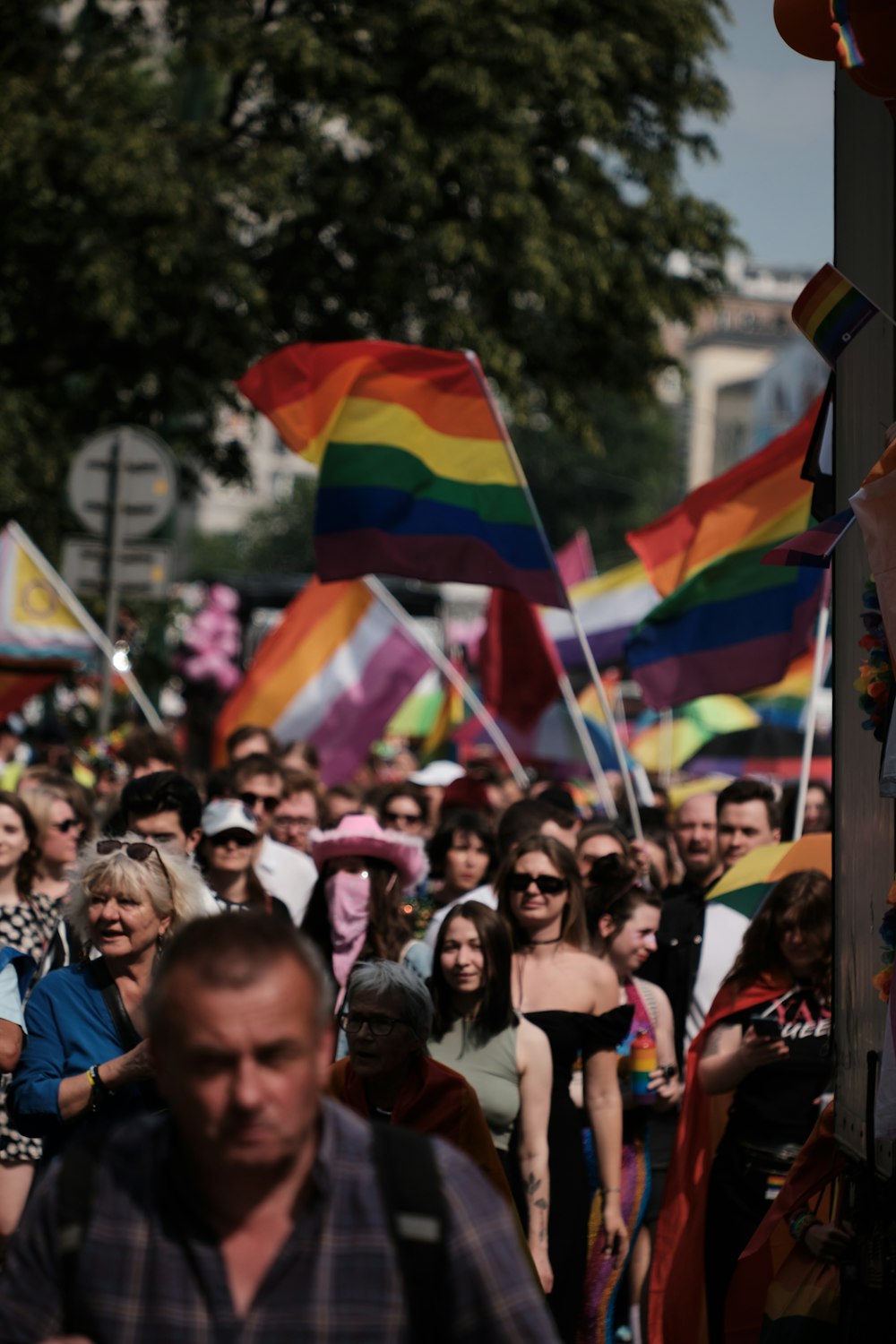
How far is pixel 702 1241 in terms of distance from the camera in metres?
6.06

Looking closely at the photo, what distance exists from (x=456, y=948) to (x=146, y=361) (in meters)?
12.9

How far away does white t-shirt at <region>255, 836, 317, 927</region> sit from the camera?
7848 mm

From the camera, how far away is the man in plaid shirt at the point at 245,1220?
2305mm

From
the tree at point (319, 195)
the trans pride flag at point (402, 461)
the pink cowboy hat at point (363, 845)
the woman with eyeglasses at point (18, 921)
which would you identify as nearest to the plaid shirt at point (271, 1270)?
the woman with eyeglasses at point (18, 921)

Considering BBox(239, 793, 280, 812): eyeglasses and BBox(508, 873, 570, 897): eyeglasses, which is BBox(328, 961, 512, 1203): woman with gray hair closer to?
BBox(508, 873, 570, 897): eyeglasses

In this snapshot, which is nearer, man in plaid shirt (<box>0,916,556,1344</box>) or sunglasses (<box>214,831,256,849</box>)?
man in plaid shirt (<box>0,916,556,1344</box>)

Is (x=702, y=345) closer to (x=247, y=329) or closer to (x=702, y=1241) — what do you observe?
(x=247, y=329)

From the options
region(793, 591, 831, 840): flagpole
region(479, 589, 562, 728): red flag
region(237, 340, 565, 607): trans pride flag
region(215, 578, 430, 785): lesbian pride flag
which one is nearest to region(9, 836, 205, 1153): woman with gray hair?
region(793, 591, 831, 840): flagpole

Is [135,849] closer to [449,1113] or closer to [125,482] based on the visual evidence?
[449,1113]

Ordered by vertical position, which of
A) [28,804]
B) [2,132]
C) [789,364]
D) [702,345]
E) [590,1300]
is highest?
[702,345]

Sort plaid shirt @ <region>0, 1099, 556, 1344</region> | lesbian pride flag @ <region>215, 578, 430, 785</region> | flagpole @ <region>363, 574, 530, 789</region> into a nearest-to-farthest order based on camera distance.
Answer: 1. plaid shirt @ <region>0, 1099, 556, 1344</region>
2. flagpole @ <region>363, 574, 530, 789</region>
3. lesbian pride flag @ <region>215, 578, 430, 785</region>

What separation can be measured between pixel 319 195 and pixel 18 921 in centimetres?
1204

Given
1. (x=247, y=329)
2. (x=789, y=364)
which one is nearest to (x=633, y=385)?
(x=247, y=329)

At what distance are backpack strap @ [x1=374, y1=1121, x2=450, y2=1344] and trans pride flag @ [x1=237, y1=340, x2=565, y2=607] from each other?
7.11 meters
